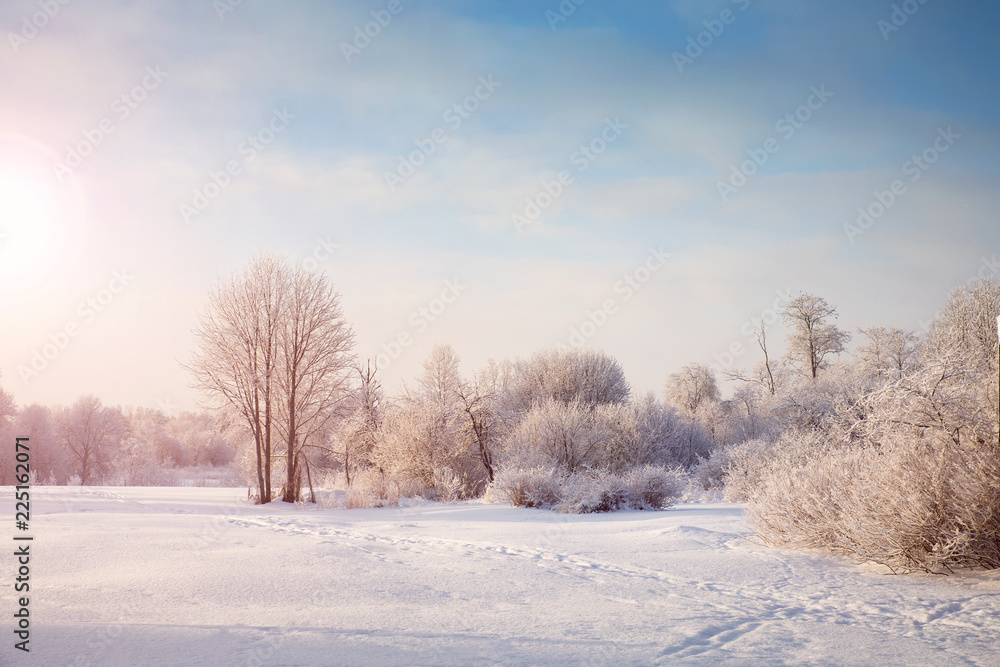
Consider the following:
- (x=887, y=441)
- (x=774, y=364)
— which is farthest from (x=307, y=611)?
(x=774, y=364)

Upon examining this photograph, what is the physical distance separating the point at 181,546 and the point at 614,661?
6488 mm

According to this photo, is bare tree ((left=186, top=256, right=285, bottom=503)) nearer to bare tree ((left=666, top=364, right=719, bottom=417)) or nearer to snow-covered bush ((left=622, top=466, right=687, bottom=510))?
snow-covered bush ((left=622, top=466, right=687, bottom=510))

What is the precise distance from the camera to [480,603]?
211 inches

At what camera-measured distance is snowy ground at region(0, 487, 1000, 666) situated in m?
4.03

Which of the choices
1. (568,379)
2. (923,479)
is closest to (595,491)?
(923,479)

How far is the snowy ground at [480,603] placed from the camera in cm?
403

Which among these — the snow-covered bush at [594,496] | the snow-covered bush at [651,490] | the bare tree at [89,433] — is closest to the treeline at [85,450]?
the bare tree at [89,433]

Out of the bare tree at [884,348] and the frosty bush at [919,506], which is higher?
the bare tree at [884,348]

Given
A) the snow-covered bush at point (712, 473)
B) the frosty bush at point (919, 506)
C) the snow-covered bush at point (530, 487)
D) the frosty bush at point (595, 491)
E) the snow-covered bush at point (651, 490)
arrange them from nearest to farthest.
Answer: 1. the frosty bush at point (919, 506)
2. the frosty bush at point (595, 491)
3. the snow-covered bush at point (651, 490)
4. the snow-covered bush at point (530, 487)
5. the snow-covered bush at point (712, 473)

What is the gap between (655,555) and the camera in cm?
760

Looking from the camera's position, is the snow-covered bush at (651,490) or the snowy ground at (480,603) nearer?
the snowy ground at (480,603)

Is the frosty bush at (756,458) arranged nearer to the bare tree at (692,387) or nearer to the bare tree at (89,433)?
the bare tree at (692,387)

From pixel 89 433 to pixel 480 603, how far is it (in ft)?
127

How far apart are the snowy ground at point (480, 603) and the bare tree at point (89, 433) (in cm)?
3150
